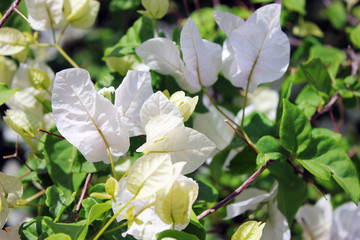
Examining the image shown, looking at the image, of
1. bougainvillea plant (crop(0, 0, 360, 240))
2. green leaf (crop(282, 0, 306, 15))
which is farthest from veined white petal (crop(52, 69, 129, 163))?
green leaf (crop(282, 0, 306, 15))

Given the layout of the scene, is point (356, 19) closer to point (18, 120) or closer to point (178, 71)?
point (178, 71)

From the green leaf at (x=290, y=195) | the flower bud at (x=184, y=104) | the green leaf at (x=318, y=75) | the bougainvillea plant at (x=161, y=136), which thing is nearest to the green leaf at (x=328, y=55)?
the bougainvillea plant at (x=161, y=136)

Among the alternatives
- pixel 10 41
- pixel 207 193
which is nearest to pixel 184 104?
pixel 207 193

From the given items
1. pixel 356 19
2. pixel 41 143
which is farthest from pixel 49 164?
pixel 356 19

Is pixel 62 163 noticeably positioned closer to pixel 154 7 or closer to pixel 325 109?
pixel 154 7

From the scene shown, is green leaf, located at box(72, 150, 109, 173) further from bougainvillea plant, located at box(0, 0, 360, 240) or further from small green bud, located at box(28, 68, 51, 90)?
small green bud, located at box(28, 68, 51, 90)

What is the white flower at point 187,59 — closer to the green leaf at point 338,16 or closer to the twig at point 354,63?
the twig at point 354,63
